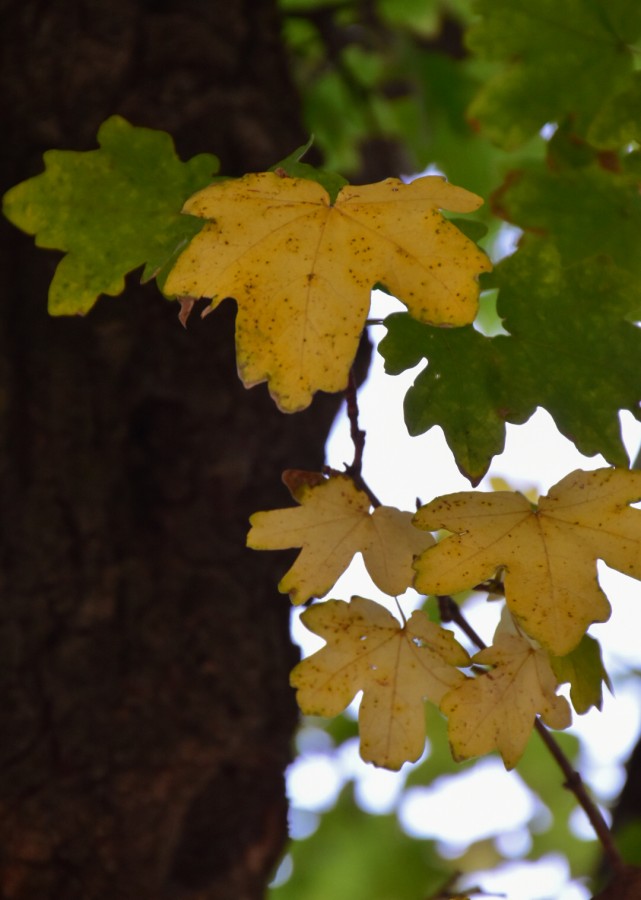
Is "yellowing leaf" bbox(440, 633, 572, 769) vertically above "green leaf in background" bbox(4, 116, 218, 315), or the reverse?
"green leaf in background" bbox(4, 116, 218, 315)

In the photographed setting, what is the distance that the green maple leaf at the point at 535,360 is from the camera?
3.02 feet

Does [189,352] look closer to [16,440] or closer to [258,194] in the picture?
[16,440]

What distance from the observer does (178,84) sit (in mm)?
1616

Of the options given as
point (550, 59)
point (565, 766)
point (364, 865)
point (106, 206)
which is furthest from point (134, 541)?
point (364, 865)

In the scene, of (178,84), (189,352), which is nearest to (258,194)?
(189,352)

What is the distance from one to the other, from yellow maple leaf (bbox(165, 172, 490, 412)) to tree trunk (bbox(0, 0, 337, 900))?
73 centimetres

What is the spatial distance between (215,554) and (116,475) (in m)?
0.20

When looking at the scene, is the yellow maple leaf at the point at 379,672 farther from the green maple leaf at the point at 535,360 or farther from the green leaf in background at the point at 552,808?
the green leaf in background at the point at 552,808

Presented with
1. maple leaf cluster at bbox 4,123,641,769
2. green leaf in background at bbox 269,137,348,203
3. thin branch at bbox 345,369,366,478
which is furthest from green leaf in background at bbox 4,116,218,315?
thin branch at bbox 345,369,366,478

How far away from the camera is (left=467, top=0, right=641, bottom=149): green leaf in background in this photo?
1.18 m

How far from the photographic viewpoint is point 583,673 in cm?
89

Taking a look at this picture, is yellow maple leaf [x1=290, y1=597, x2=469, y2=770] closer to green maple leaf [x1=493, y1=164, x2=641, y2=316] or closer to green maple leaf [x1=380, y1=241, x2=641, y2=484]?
green maple leaf [x1=380, y1=241, x2=641, y2=484]

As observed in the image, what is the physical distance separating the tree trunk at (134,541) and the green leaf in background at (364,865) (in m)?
1.85

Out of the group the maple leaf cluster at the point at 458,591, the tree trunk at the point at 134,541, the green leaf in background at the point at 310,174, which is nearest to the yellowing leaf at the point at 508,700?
the maple leaf cluster at the point at 458,591
